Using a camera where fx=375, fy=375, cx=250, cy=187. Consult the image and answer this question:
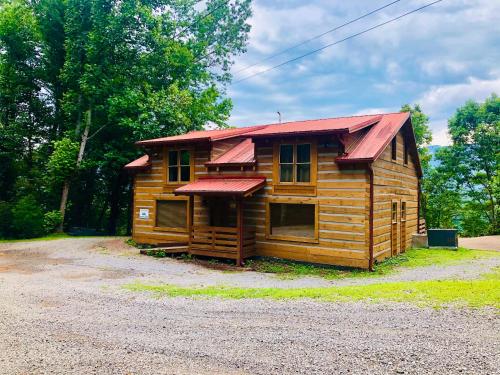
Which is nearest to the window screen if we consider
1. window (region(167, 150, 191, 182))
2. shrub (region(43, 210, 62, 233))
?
window (region(167, 150, 191, 182))

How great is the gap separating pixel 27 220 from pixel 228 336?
66.1 ft

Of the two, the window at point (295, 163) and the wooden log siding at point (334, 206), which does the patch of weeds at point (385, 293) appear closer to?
the wooden log siding at point (334, 206)

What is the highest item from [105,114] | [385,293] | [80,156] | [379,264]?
[105,114]

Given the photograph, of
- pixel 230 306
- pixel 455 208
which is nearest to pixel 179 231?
pixel 230 306

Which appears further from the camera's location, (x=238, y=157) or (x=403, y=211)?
(x=403, y=211)

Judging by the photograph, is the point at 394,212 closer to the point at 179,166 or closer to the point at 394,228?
the point at 394,228

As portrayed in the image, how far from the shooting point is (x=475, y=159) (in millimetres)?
30641

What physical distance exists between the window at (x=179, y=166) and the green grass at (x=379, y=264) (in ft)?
18.8

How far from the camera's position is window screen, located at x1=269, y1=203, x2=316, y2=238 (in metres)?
14.4

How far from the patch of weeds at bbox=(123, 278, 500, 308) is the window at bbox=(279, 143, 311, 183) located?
19.4 feet

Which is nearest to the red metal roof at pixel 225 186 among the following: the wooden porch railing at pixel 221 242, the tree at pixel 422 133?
the wooden porch railing at pixel 221 242

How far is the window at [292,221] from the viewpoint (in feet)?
47.3

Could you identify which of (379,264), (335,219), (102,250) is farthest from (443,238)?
(102,250)

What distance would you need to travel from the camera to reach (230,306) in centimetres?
813
